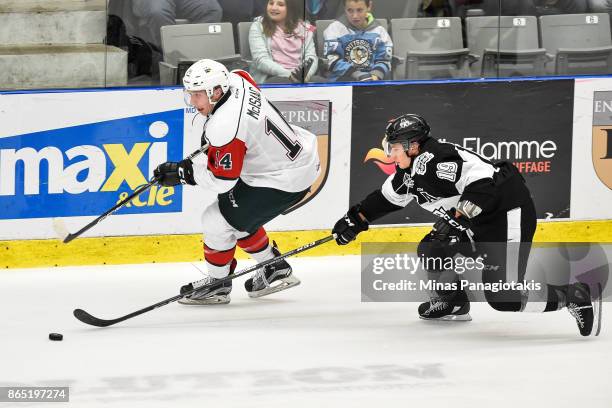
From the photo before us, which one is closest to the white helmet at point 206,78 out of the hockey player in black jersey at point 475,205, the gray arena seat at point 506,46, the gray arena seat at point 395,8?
the hockey player in black jersey at point 475,205

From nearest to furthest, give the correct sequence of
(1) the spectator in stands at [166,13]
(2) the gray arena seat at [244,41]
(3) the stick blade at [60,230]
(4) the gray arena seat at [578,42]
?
1. (3) the stick blade at [60,230]
2. (1) the spectator in stands at [166,13]
3. (2) the gray arena seat at [244,41]
4. (4) the gray arena seat at [578,42]

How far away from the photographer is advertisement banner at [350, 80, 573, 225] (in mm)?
6645

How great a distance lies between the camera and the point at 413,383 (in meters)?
4.60

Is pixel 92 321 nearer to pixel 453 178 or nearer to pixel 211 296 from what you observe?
pixel 211 296

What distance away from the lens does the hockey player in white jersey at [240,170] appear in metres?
5.34

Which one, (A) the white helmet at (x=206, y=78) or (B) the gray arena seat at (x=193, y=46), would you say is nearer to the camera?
(A) the white helmet at (x=206, y=78)

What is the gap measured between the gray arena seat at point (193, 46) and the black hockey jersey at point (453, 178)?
1.66 meters

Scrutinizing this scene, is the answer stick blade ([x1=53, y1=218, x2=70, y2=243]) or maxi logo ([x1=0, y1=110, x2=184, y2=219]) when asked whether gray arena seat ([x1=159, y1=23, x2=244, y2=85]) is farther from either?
stick blade ([x1=53, y1=218, x2=70, y2=243])

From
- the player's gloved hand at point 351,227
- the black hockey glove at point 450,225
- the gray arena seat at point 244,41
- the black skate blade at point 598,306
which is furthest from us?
the gray arena seat at point 244,41

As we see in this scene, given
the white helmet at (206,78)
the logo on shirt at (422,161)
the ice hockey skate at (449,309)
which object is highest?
the white helmet at (206,78)

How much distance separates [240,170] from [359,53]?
1628mm

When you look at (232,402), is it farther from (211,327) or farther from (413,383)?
(211,327)

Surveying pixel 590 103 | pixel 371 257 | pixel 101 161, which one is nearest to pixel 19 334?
pixel 101 161

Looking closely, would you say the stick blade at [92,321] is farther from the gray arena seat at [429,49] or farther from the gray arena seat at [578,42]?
the gray arena seat at [578,42]
